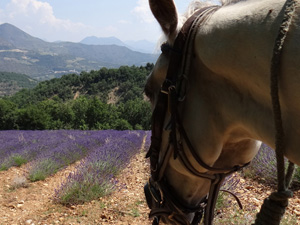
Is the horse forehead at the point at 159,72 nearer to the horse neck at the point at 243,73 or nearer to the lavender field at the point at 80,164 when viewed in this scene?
the horse neck at the point at 243,73

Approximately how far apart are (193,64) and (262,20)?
0.96 feet

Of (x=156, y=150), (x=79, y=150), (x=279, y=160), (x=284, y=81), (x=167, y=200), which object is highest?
(x=284, y=81)

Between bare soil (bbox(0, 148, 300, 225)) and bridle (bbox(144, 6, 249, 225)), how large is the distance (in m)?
1.74

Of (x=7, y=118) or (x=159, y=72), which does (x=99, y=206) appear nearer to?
(x=159, y=72)

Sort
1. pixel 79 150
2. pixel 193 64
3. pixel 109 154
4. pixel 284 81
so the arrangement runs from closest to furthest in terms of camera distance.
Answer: pixel 284 81, pixel 193 64, pixel 109 154, pixel 79 150

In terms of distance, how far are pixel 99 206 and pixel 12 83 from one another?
521 feet

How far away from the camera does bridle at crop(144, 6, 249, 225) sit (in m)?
0.90

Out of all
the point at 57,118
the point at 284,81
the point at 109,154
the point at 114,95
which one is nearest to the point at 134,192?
the point at 109,154

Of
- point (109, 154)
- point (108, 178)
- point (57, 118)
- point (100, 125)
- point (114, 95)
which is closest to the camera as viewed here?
point (108, 178)

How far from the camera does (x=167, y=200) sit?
1.21 metres

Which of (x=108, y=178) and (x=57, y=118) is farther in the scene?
(x=57, y=118)

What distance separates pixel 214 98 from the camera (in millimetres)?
868

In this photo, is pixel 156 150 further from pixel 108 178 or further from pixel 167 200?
pixel 108 178

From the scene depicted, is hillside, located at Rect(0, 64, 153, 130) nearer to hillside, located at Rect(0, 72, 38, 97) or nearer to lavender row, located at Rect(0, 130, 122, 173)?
lavender row, located at Rect(0, 130, 122, 173)
